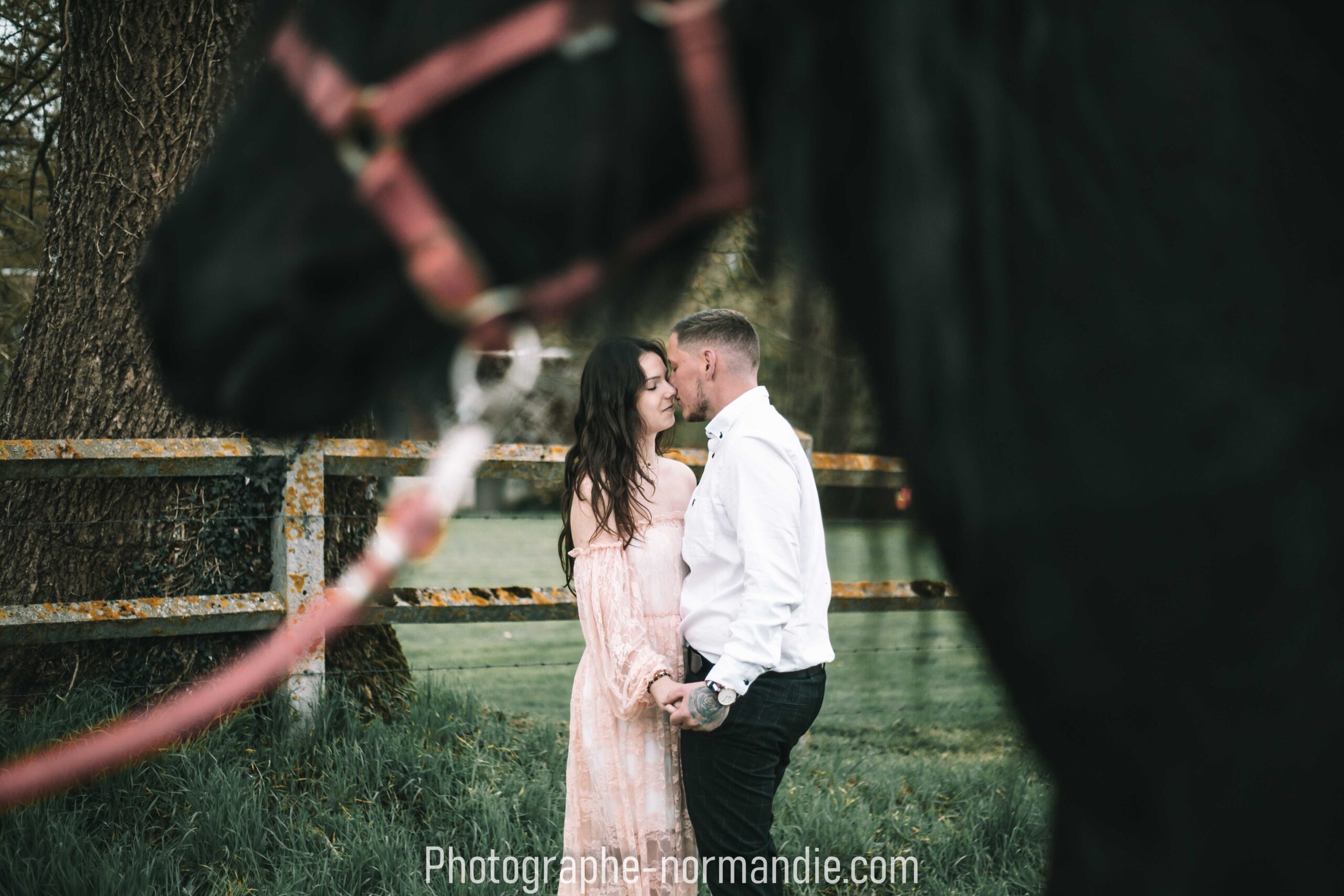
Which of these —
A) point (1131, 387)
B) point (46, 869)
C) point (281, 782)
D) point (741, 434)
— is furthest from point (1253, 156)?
point (281, 782)

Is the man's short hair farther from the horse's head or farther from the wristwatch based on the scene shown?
the horse's head

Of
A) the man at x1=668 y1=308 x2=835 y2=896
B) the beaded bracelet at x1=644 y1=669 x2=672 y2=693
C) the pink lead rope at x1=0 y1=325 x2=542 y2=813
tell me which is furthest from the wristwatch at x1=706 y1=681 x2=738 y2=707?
the pink lead rope at x1=0 y1=325 x2=542 y2=813

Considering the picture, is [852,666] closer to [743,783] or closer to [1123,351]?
[743,783]

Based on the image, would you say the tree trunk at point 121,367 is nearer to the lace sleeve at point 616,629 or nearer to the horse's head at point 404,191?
the lace sleeve at point 616,629

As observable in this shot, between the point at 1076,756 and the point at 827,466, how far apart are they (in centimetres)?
340

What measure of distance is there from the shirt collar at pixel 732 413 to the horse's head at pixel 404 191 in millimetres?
2008

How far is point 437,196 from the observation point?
2.76 ft

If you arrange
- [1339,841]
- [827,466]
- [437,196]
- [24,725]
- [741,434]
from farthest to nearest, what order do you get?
[827,466]
[24,725]
[741,434]
[437,196]
[1339,841]

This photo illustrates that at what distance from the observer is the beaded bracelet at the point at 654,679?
283 cm

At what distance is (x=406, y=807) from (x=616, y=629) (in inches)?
52.3

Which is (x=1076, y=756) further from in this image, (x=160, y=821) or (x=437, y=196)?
(x=160, y=821)

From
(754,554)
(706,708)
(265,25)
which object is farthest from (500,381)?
(706,708)

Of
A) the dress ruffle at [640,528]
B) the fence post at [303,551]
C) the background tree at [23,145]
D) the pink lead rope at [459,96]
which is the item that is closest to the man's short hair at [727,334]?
the dress ruffle at [640,528]

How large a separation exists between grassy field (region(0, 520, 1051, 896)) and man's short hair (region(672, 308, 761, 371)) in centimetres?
91
